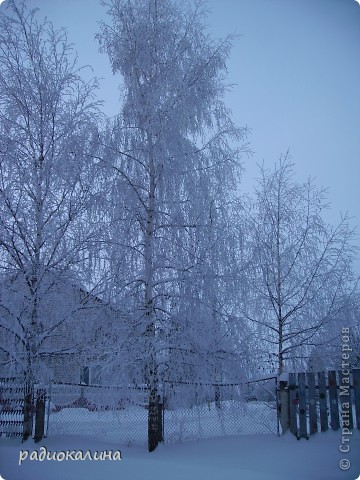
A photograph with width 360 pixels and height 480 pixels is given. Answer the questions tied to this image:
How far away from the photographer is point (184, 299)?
6.42 meters

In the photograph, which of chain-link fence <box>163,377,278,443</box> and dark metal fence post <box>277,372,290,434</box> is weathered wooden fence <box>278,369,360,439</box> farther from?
chain-link fence <box>163,377,278,443</box>

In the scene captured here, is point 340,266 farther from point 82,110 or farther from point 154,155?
point 82,110

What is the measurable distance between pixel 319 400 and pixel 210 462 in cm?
242

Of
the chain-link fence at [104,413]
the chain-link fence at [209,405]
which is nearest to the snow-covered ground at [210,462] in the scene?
the chain-link fence at [209,405]

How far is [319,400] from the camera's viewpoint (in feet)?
22.6

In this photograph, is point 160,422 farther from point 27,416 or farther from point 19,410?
point 19,410

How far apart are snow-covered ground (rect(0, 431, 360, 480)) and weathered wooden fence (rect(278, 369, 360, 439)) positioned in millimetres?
203

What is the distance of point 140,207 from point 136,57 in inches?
124

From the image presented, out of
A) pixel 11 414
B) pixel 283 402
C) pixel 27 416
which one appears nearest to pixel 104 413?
pixel 27 416

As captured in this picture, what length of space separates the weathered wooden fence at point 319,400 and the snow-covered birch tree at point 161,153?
264cm

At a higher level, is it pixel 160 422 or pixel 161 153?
pixel 161 153

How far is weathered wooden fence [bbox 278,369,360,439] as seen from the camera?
656 cm

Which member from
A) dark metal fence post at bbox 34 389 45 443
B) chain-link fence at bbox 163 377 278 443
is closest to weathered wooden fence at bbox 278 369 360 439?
chain-link fence at bbox 163 377 278 443

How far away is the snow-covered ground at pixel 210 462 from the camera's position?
523 centimetres
